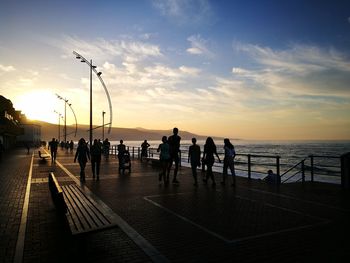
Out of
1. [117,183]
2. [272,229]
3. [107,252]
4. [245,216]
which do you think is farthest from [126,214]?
[117,183]

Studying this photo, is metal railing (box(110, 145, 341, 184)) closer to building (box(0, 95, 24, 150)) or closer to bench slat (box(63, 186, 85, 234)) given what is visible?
bench slat (box(63, 186, 85, 234))

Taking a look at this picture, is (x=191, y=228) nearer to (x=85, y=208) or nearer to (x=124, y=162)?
(x=85, y=208)

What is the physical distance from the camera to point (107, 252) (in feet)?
15.8

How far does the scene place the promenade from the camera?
468 centimetres

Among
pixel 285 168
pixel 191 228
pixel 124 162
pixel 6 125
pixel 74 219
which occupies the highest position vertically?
pixel 6 125

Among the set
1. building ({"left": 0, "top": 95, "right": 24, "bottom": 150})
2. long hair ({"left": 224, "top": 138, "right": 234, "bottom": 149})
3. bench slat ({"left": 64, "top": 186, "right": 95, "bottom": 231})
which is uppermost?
building ({"left": 0, "top": 95, "right": 24, "bottom": 150})

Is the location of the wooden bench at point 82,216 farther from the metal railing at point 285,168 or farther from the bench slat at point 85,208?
the metal railing at point 285,168

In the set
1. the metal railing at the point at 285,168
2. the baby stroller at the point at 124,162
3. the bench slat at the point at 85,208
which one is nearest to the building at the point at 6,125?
the metal railing at the point at 285,168

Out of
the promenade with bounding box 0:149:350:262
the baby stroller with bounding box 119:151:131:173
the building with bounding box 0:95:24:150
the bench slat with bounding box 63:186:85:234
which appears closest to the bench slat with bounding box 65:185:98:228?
the bench slat with bounding box 63:186:85:234

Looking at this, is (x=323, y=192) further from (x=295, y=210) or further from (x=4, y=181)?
(x=4, y=181)

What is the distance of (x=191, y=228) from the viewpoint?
607 centimetres

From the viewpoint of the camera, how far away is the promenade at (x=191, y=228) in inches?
184

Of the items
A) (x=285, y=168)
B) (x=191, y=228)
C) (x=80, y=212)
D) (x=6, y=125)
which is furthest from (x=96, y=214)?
(x=6, y=125)

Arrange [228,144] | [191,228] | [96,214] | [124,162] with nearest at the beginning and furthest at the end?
[96,214] < [191,228] < [228,144] < [124,162]
